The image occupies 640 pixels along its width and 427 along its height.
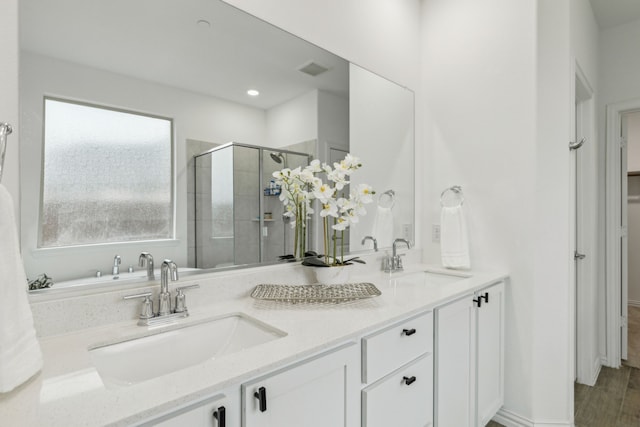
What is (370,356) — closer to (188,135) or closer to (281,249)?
(281,249)

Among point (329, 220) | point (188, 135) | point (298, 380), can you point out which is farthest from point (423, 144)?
point (298, 380)

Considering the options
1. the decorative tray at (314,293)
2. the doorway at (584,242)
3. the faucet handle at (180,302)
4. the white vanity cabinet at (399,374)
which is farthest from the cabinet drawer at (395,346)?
the doorway at (584,242)

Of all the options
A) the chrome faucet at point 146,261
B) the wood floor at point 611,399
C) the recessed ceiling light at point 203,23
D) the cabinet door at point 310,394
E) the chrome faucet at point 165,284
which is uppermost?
the recessed ceiling light at point 203,23

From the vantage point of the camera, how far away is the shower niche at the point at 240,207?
133cm

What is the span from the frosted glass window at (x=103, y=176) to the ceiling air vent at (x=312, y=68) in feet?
2.42

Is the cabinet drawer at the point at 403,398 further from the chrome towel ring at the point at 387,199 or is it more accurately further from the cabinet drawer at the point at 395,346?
the chrome towel ring at the point at 387,199

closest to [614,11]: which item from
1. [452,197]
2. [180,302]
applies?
[452,197]

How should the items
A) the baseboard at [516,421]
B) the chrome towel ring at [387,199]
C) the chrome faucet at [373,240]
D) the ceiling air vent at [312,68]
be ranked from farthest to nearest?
the chrome towel ring at [387,199], the chrome faucet at [373,240], the baseboard at [516,421], the ceiling air vent at [312,68]

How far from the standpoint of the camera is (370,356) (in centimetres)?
110

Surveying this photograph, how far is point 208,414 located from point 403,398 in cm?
79

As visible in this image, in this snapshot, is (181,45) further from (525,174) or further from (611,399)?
(611,399)

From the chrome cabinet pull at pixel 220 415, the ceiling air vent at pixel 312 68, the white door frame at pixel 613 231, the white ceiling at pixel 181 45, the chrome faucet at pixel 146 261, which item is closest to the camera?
the chrome cabinet pull at pixel 220 415

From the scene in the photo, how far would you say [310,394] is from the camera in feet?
3.01

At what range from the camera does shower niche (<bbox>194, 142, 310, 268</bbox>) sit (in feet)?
4.35
